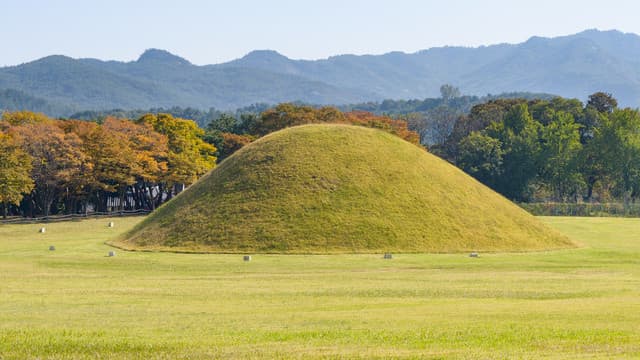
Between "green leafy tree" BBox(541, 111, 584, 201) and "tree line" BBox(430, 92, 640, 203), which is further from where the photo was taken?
"green leafy tree" BBox(541, 111, 584, 201)

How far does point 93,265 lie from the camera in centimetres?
5288

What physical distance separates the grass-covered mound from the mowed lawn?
14.8 ft

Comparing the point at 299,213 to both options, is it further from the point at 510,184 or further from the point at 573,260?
the point at 510,184

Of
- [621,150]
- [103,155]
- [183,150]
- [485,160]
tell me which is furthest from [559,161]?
[103,155]

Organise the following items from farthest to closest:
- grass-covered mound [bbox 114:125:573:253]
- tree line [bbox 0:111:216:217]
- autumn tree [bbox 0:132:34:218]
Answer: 1. tree line [bbox 0:111:216:217]
2. autumn tree [bbox 0:132:34:218]
3. grass-covered mound [bbox 114:125:573:253]

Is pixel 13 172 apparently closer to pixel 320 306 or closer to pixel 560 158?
pixel 320 306

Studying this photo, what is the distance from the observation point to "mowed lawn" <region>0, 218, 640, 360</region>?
20.3m

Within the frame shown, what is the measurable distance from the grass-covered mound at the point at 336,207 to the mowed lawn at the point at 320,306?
4.53m

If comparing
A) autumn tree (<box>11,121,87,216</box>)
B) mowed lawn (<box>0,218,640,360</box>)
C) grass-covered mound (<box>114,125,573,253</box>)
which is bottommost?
mowed lawn (<box>0,218,640,360</box>)

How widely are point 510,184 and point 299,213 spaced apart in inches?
2573

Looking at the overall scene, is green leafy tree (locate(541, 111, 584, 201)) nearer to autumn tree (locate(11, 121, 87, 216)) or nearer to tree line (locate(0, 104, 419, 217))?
tree line (locate(0, 104, 419, 217))

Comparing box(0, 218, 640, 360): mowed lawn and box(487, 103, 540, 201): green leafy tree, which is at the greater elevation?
box(487, 103, 540, 201): green leafy tree

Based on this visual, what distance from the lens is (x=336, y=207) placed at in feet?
225

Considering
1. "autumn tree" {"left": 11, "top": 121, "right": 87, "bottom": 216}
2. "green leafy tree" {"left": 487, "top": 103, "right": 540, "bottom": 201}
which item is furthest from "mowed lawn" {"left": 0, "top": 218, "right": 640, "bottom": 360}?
"green leafy tree" {"left": 487, "top": 103, "right": 540, "bottom": 201}
